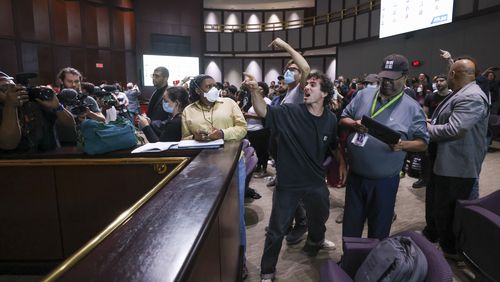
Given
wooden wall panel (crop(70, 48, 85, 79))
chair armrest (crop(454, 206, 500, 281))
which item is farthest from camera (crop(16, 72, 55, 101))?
wooden wall panel (crop(70, 48, 85, 79))

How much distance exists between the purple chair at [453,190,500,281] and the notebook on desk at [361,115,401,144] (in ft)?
2.32

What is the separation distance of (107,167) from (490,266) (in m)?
2.57

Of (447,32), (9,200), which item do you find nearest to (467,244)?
(9,200)

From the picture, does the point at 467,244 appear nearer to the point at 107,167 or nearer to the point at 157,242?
the point at 157,242

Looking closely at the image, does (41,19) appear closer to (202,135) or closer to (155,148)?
(155,148)

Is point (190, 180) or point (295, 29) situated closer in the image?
point (190, 180)

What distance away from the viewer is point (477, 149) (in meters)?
2.60

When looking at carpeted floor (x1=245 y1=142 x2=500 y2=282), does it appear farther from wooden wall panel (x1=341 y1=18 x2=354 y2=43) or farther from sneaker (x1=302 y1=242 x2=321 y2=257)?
wooden wall panel (x1=341 y1=18 x2=354 y2=43)

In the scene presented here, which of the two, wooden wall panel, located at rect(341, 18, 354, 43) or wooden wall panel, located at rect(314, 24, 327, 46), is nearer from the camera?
wooden wall panel, located at rect(341, 18, 354, 43)

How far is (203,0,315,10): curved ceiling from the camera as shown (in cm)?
1694

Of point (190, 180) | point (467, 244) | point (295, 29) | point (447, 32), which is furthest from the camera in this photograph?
point (295, 29)

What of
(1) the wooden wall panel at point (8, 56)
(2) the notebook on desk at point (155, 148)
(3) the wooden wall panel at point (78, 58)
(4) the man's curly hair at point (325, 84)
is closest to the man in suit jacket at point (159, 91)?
(2) the notebook on desk at point (155, 148)

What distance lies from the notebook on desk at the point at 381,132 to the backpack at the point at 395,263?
0.73 meters

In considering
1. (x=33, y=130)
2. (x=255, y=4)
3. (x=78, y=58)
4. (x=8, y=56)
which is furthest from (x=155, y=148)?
(x=255, y=4)
